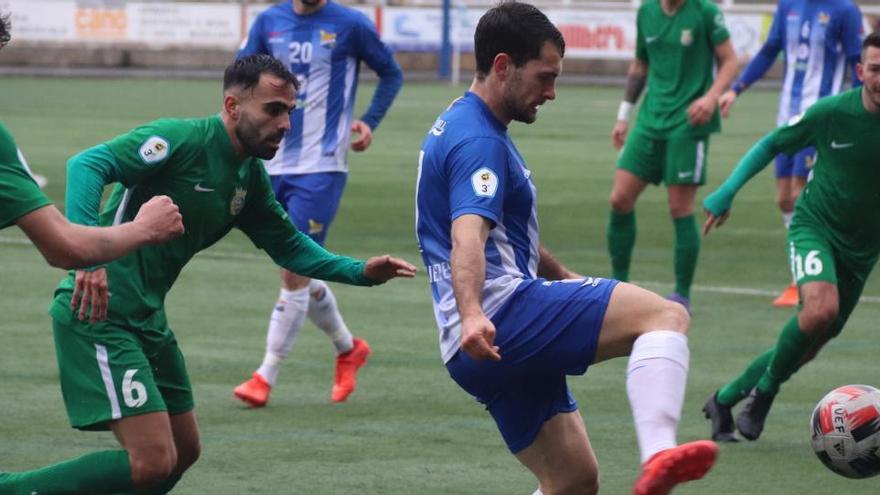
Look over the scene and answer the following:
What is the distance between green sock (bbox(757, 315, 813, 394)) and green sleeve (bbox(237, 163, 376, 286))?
2366 millimetres

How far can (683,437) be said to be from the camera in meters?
8.44

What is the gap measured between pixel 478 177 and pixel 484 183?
1.0 inches

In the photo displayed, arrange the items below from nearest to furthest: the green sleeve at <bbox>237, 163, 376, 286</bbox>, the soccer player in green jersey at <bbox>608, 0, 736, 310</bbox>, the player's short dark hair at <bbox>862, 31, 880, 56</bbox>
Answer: the green sleeve at <bbox>237, 163, 376, 286</bbox>, the player's short dark hair at <bbox>862, 31, 880, 56</bbox>, the soccer player in green jersey at <bbox>608, 0, 736, 310</bbox>

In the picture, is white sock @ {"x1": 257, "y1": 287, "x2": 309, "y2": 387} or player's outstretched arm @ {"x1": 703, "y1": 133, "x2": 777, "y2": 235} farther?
white sock @ {"x1": 257, "y1": 287, "x2": 309, "y2": 387}

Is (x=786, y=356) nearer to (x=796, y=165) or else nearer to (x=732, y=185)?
(x=732, y=185)

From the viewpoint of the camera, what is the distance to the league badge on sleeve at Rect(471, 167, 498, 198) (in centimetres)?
554

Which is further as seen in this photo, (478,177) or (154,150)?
(154,150)

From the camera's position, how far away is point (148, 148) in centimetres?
623

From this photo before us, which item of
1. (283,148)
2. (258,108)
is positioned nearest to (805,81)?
(283,148)

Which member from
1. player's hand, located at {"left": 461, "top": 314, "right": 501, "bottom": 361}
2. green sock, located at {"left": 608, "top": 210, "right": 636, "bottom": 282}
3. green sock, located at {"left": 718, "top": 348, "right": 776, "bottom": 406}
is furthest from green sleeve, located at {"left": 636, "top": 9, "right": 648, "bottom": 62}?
player's hand, located at {"left": 461, "top": 314, "right": 501, "bottom": 361}

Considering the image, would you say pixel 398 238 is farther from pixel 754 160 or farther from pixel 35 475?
pixel 35 475

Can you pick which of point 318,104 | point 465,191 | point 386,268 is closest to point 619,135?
point 318,104

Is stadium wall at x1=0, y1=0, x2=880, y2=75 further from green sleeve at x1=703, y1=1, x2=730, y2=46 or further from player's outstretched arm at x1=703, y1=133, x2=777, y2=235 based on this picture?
player's outstretched arm at x1=703, y1=133, x2=777, y2=235

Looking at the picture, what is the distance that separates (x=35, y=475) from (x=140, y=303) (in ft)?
2.25
